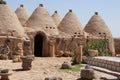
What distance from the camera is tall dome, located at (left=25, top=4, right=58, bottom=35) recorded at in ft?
86.2

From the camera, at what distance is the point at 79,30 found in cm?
2825

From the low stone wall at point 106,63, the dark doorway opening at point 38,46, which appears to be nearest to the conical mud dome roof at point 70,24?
the dark doorway opening at point 38,46

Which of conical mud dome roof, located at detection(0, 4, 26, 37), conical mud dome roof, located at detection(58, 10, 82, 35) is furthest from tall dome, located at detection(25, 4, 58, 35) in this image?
conical mud dome roof, located at detection(0, 4, 26, 37)

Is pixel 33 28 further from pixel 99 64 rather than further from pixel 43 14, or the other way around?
pixel 99 64

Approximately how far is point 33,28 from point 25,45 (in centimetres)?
386

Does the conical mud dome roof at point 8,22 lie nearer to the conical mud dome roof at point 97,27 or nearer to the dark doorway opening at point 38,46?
the dark doorway opening at point 38,46

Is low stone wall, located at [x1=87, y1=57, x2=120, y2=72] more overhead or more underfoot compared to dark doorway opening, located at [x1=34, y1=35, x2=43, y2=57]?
more underfoot

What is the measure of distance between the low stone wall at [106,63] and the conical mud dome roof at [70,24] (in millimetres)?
12643

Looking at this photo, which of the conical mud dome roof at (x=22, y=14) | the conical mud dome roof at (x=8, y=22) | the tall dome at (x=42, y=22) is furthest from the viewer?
the conical mud dome roof at (x=22, y=14)

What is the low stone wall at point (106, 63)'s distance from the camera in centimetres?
Result: 1221

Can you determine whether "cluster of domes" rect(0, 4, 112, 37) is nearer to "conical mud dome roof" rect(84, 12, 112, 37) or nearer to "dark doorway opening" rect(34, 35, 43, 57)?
"conical mud dome roof" rect(84, 12, 112, 37)

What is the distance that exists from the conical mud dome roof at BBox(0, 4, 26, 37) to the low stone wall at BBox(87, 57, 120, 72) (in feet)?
31.0

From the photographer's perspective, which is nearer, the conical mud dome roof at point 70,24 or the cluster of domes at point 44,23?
the cluster of domes at point 44,23

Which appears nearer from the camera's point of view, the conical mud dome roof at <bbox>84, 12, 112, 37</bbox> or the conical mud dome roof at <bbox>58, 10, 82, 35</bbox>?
the conical mud dome roof at <bbox>58, 10, 82, 35</bbox>
